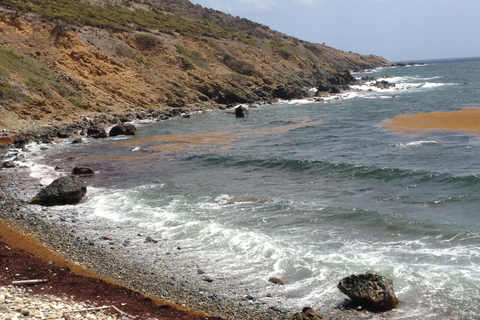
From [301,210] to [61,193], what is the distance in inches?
371

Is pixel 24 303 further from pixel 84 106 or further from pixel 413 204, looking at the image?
pixel 84 106

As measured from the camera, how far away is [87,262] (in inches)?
440

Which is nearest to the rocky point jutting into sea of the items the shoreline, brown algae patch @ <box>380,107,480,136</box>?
the shoreline

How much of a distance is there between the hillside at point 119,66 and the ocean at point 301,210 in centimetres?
943

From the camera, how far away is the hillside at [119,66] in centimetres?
3769

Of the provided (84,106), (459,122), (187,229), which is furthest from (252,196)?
(84,106)

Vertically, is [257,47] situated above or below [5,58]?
above

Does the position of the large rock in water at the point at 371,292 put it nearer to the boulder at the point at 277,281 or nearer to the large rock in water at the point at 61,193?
the boulder at the point at 277,281

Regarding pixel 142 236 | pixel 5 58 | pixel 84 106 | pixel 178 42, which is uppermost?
pixel 178 42

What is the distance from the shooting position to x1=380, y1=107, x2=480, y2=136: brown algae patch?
2973 centimetres

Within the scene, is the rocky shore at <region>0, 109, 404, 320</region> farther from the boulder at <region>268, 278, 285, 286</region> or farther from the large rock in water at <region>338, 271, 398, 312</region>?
the boulder at <region>268, 278, 285, 286</region>

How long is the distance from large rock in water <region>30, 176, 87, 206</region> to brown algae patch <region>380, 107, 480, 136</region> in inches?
891

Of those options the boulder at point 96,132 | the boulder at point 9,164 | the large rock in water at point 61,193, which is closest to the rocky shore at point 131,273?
the large rock in water at point 61,193

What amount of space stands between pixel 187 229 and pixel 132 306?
5376 millimetres
